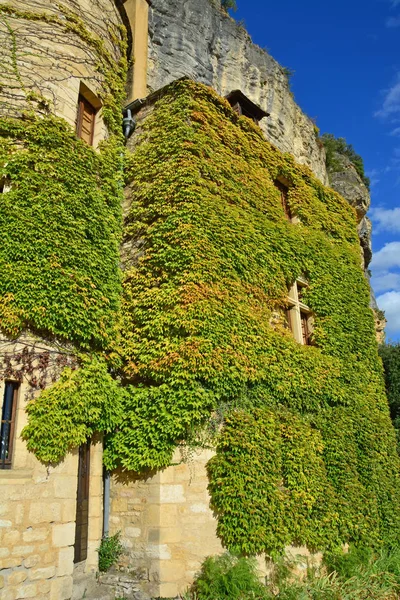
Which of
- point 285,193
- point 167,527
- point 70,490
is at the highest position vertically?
point 285,193

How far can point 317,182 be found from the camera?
556 inches

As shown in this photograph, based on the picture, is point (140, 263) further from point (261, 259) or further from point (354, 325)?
point (354, 325)

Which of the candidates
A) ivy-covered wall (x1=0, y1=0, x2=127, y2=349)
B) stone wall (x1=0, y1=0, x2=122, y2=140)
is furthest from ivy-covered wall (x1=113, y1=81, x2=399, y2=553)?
stone wall (x1=0, y1=0, x2=122, y2=140)

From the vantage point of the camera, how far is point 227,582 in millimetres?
6922

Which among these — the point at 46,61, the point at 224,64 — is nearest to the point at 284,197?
the point at 46,61

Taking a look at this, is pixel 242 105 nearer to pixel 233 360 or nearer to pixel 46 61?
pixel 46 61

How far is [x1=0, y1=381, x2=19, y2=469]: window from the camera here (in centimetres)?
668

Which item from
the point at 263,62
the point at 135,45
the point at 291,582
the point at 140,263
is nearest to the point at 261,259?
the point at 140,263

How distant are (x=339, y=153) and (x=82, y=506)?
25425 mm

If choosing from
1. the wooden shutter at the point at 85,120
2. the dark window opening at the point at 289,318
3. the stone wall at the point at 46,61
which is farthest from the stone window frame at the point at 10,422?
the dark window opening at the point at 289,318

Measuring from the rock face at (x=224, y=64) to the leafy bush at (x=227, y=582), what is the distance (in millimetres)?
12812

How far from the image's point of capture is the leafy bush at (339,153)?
927 inches

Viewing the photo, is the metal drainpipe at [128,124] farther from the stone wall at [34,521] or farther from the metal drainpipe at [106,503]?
the metal drainpipe at [106,503]

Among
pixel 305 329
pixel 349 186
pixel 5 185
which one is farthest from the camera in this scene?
pixel 349 186
